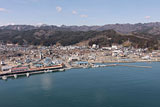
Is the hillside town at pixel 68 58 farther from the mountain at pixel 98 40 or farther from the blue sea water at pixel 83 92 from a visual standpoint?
the blue sea water at pixel 83 92

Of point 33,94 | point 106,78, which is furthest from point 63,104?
point 106,78

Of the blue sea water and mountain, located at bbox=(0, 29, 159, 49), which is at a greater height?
mountain, located at bbox=(0, 29, 159, 49)

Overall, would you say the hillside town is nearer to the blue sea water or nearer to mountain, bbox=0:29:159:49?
mountain, bbox=0:29:159:49

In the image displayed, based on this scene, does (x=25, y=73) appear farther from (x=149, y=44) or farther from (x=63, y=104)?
(x=149, y=44)

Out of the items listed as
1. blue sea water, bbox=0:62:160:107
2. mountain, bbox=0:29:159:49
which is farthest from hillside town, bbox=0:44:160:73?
blue sea water, bbox=0:62:160:107

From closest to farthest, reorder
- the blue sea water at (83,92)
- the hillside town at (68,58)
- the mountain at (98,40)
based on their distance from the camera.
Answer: the blue sea water at (83,92)
the hillside town at (68,58)
the mountain at (98,40)

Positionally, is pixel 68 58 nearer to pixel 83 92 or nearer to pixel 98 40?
pixel 83 92

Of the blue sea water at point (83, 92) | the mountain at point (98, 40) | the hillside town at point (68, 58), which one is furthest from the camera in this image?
the mountain at point (98, 40)

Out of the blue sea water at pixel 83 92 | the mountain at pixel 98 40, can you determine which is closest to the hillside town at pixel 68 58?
the mountain at pixel 98 40
